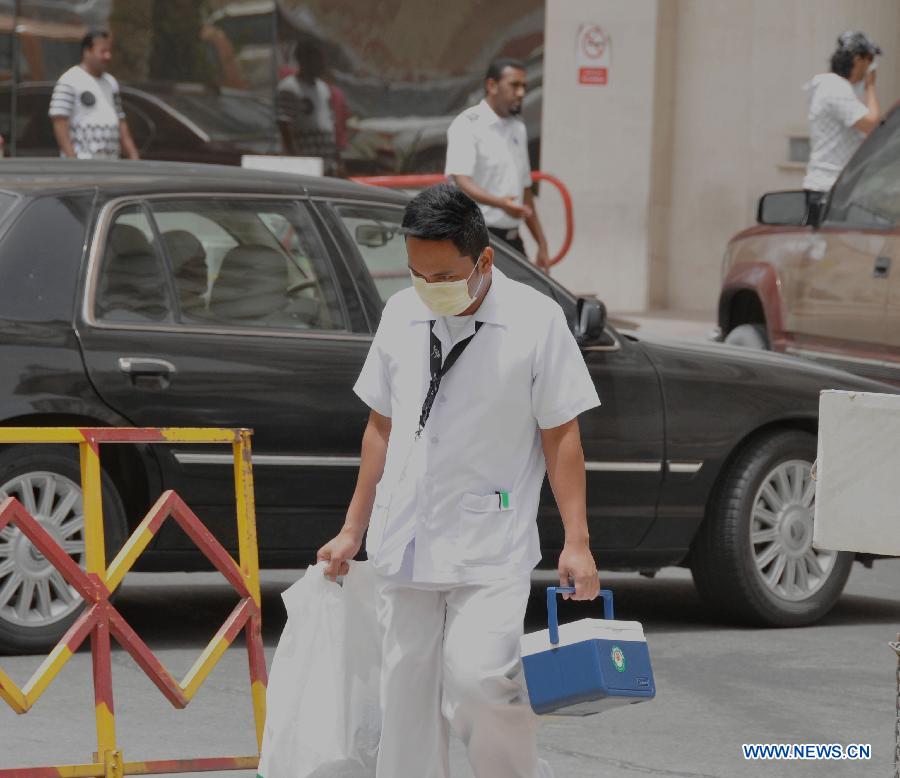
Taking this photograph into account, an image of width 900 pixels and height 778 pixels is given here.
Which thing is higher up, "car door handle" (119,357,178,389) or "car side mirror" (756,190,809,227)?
"car side mirror" (756,190,809,227)

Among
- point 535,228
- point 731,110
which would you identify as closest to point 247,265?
point 535,228

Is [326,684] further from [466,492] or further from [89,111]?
[89,111]

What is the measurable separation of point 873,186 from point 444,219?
590cm

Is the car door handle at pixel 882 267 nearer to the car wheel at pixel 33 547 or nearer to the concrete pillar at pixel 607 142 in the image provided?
the car wheel at pixel 33 547

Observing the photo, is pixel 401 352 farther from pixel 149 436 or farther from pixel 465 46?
pixel 465 46

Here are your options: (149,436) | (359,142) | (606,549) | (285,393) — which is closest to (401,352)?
(149,436)

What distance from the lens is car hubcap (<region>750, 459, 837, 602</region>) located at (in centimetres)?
800

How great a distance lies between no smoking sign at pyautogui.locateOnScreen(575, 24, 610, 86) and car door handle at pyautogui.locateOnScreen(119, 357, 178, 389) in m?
13.7

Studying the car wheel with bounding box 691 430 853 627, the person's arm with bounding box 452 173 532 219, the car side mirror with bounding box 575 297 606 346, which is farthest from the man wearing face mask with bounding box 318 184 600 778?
the person's arm with bounding box 452 173 532 219

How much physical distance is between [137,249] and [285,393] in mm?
734

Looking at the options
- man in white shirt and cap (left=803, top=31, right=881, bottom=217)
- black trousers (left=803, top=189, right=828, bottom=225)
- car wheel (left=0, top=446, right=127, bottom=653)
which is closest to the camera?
car wheel (left=0, top=446, right=127, bottom=653)

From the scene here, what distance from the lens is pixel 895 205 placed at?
985 centimetres

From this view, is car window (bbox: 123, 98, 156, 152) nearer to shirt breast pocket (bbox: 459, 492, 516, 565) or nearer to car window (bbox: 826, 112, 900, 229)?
car window (bbox: 826, 112, 900, 229)

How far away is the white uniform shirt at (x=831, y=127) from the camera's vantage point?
12.4m
